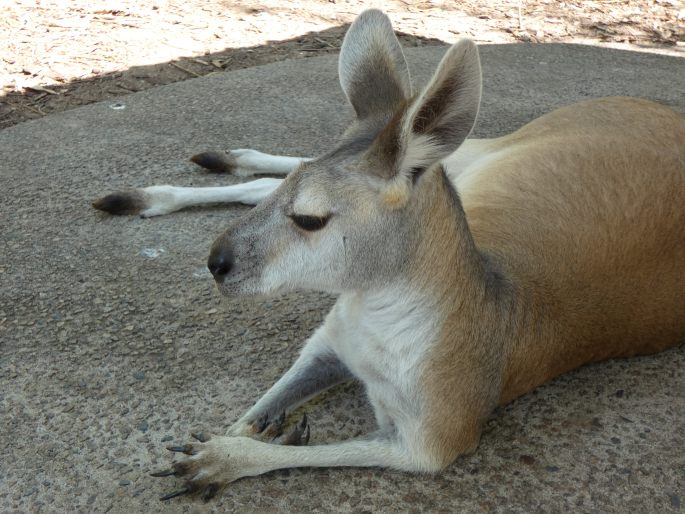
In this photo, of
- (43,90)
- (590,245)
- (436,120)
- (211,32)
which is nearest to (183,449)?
(436,120)

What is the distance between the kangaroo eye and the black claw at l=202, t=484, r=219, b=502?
789 millimetres

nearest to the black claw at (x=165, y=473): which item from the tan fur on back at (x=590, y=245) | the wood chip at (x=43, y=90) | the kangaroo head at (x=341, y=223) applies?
the kangaroo head at (x=341, y=223)

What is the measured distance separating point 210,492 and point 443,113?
4.08 feet

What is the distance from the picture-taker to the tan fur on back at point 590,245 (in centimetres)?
271

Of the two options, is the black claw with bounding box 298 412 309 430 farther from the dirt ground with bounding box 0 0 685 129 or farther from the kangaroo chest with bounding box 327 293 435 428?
the dirt ground with bounding box 0 0 685 129

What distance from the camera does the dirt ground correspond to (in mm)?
5789

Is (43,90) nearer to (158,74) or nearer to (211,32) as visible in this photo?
(158,74)

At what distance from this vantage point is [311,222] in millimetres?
2297

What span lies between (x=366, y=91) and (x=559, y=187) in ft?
3.12

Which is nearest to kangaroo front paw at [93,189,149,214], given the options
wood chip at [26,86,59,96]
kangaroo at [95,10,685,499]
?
kangaroo at [95,10,685,499]

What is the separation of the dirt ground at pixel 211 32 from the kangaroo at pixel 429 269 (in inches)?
135

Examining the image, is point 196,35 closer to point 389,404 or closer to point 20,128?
point 20,128

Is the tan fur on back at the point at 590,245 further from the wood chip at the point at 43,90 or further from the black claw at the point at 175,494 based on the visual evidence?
the wood chip at the point at 43,90

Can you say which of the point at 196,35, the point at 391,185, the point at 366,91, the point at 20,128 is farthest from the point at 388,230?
the point at 196,35
